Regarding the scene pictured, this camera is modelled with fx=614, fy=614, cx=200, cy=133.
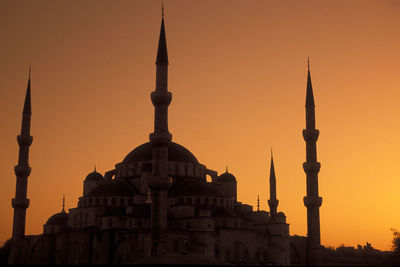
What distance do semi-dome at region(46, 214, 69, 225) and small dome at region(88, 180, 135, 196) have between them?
4.32 meters

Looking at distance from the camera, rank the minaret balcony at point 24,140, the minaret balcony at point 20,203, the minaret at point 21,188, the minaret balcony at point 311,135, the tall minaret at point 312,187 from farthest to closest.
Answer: the minaret balcony at point 24,140 < the minaret at point 21,188 < the minaret balcony at point 20,203 < the minaret balcony at point 311,135 < the tall minaret at point 312,187

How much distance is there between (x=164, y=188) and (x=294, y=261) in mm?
14778

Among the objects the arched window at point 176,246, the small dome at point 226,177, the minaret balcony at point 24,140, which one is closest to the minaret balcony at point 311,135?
the small dome at point 226,177

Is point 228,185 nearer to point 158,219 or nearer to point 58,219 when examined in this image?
point 58,219

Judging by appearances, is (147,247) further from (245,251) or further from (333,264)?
(333,264)

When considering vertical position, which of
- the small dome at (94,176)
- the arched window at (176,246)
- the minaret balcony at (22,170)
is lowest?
the arched window at (176,246)

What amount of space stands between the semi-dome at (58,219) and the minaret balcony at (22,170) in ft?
19.8

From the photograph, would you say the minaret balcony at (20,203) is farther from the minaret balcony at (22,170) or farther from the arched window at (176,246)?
the arched window at (176,246)

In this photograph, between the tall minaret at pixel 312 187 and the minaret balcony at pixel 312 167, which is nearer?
the tall minaret at pixel 312 187

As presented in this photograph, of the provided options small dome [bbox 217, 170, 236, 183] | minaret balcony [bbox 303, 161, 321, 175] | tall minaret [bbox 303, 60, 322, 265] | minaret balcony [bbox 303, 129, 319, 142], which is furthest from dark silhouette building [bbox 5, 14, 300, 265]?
minaret balcony [bbox 303, 129, 319, 142]

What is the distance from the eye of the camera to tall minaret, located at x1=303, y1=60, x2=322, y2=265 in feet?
137

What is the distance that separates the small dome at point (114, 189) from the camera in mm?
45250

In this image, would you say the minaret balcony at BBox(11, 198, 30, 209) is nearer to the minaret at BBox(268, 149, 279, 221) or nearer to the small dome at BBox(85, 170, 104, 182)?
the small dome at BBox(85, 170, 104, 182)

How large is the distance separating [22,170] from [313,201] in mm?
20475
